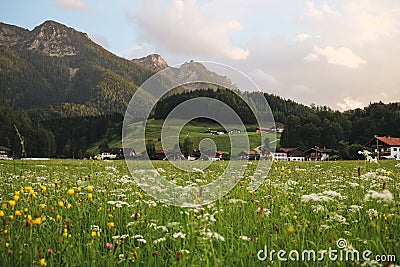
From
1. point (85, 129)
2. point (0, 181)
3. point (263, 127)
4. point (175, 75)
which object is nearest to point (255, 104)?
point (263, 127)

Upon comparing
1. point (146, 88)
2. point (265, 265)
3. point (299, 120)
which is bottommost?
point (265, 265)

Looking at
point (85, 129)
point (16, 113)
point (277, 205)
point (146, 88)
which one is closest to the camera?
point (277, 205)

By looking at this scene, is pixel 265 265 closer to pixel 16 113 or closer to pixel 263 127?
pixel 263 127

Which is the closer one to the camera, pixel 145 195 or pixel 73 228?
pixel 73 228

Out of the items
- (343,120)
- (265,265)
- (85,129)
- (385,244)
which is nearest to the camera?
(265,265)

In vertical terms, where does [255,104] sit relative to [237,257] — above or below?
above

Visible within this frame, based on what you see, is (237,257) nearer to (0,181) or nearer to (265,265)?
(265,265)

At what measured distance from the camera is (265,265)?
14.2 ft

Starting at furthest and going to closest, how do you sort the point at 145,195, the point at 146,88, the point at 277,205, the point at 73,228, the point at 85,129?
the point at 85,129 → the point at 146,88 → the point at 145,195 → the point at 277,205 → the point at 73,228

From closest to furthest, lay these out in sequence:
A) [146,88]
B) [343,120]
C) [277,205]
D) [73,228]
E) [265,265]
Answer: [265,265], [73,228], [277,205], [146,88], [343,120]

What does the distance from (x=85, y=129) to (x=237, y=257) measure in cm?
17004

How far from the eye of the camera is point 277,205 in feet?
22.9

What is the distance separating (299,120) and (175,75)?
327ft

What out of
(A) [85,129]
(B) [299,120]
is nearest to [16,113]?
(A) [85,129]
